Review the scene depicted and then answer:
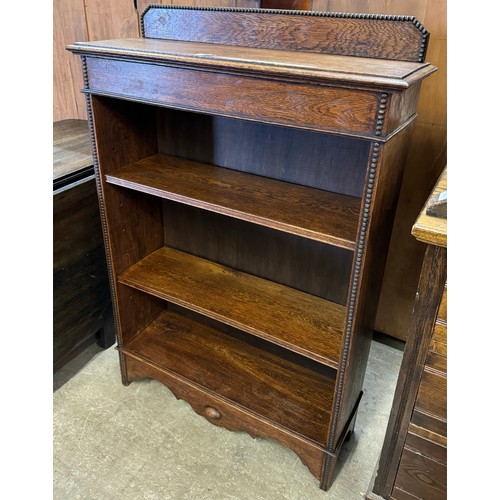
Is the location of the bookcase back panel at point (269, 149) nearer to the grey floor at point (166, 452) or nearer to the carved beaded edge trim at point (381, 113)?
the carved beaded edge trim at point (381, 113)

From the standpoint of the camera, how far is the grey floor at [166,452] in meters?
1.55

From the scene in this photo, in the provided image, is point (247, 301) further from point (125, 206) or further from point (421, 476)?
point (421, 476)

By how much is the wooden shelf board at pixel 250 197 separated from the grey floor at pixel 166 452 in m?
0.91

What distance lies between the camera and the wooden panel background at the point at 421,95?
1.48m

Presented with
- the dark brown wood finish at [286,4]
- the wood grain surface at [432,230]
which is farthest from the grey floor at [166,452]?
the dark brown wood finish at [286,4]

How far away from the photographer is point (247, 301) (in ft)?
5.29

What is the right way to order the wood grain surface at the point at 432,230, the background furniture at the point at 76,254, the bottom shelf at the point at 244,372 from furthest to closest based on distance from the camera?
the background furniture at the point at 76,254 < the bottom shelf at the point at 244,372 < the wood grain surface at the point at 432,230

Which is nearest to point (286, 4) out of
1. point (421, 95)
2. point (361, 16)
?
point (361, 16)

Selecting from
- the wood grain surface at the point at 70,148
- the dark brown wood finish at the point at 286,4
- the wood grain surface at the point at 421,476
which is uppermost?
the dark brown wood finish at the point at 286,4

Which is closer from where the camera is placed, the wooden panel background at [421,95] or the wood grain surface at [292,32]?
the wood grain surface at [292,32]

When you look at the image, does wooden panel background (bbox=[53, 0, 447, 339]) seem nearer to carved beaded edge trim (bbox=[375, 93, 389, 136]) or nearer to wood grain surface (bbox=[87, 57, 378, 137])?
wood grain surface (bbox=[87, 57, 378, 137])

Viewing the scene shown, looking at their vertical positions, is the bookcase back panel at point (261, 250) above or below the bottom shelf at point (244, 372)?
above

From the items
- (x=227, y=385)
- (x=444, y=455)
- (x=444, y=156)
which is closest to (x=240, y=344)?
(x=227, y=385)

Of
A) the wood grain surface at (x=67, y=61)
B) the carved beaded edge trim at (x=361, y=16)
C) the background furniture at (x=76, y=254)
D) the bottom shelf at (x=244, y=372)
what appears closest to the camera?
the carved beaded edge trim at (x=361, y=16)
